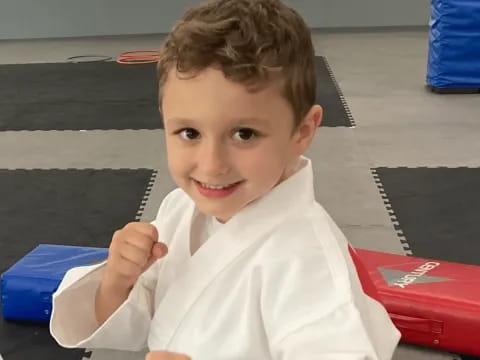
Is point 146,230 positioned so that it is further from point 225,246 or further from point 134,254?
point 225,246

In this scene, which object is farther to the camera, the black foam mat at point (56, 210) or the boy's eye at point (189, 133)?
the black foam mat at point (56, 210)

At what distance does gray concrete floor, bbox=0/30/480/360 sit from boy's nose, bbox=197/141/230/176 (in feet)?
3.73

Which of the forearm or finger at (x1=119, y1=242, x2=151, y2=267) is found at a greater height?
finger at (x1=119, y1=242, x2=151, y2=267)

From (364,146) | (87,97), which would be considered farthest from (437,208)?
(87,97)

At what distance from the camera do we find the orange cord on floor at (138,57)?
704cm

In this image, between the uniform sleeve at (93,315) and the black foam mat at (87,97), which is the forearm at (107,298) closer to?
the uniform sleeve at (93,315)

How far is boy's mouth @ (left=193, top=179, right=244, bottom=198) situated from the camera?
1.43 metres

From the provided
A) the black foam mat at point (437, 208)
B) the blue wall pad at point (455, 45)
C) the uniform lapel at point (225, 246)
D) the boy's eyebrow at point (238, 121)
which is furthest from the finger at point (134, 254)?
the blue wall pad at point (455, 45)

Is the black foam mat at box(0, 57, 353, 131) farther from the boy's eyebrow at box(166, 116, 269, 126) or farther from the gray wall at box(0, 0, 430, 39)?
the boy's eyebrow at box(166, 116, 269, 126)

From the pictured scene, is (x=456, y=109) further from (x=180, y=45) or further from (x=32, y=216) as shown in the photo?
(x=180, y=45)

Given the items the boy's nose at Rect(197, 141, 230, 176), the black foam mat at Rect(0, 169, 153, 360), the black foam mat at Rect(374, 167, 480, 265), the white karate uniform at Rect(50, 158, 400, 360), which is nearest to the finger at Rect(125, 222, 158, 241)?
the white karate uniform at Rect(50, 158, 400, 360)

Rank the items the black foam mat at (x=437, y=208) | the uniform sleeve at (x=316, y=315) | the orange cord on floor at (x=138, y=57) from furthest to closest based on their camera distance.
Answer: the orange cord on floor at (x=138, y=57) → the black foam mat at (x=437, y=208) → the uniform sleeve at (x=316, y=315)

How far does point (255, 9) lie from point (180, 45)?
0.51 feet

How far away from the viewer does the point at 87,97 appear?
5707 millimetres
